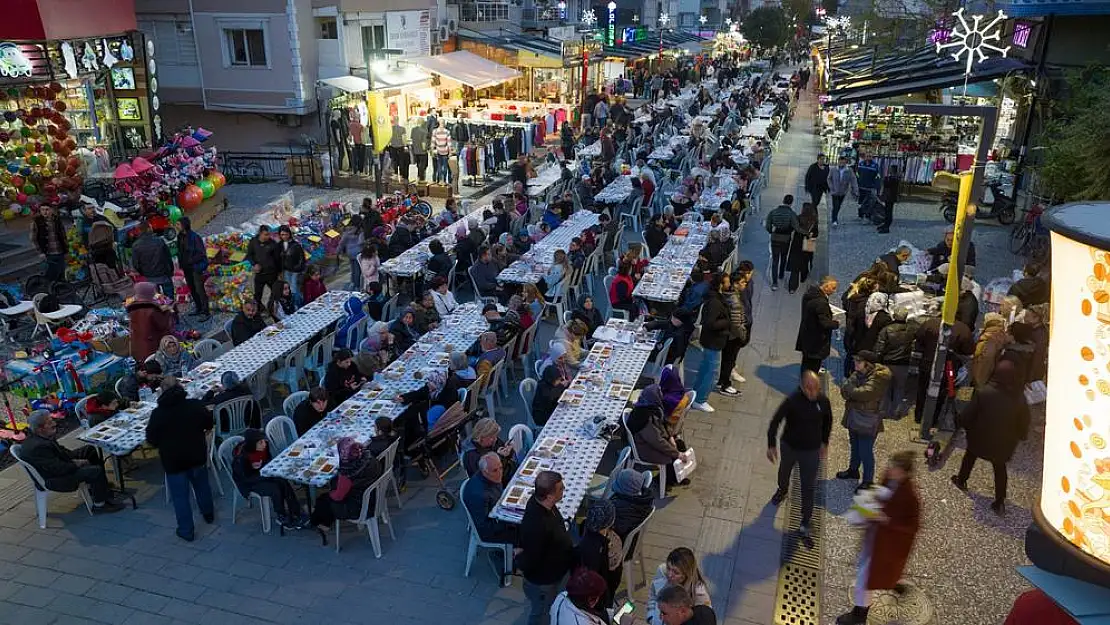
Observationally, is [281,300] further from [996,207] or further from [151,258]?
[996,207]

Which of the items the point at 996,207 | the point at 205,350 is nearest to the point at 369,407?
the point at 205,350

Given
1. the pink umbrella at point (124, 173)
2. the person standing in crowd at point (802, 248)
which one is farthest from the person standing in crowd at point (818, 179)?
the pink umbrella at point (124, 173)

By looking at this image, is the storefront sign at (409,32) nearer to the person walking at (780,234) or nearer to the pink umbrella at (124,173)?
the pink umbrella at (124,173)

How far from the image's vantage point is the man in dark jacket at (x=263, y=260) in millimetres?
11484

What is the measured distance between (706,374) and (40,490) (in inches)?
268

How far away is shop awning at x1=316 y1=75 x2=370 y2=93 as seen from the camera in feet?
70.3

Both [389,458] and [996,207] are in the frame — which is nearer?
[389,458]

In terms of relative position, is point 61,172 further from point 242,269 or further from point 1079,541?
point 1079,541

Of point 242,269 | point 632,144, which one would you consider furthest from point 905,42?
point 242,269

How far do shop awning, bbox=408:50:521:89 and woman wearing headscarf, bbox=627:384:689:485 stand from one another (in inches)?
764

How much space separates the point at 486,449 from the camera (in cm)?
683

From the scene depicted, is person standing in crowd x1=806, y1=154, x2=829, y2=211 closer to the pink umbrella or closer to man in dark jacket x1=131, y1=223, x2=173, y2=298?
man in dark jacket x1=131, y1=223, x2=173, y2=298

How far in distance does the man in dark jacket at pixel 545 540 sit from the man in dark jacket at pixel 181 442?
3306 mm

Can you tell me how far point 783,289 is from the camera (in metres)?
13.3
